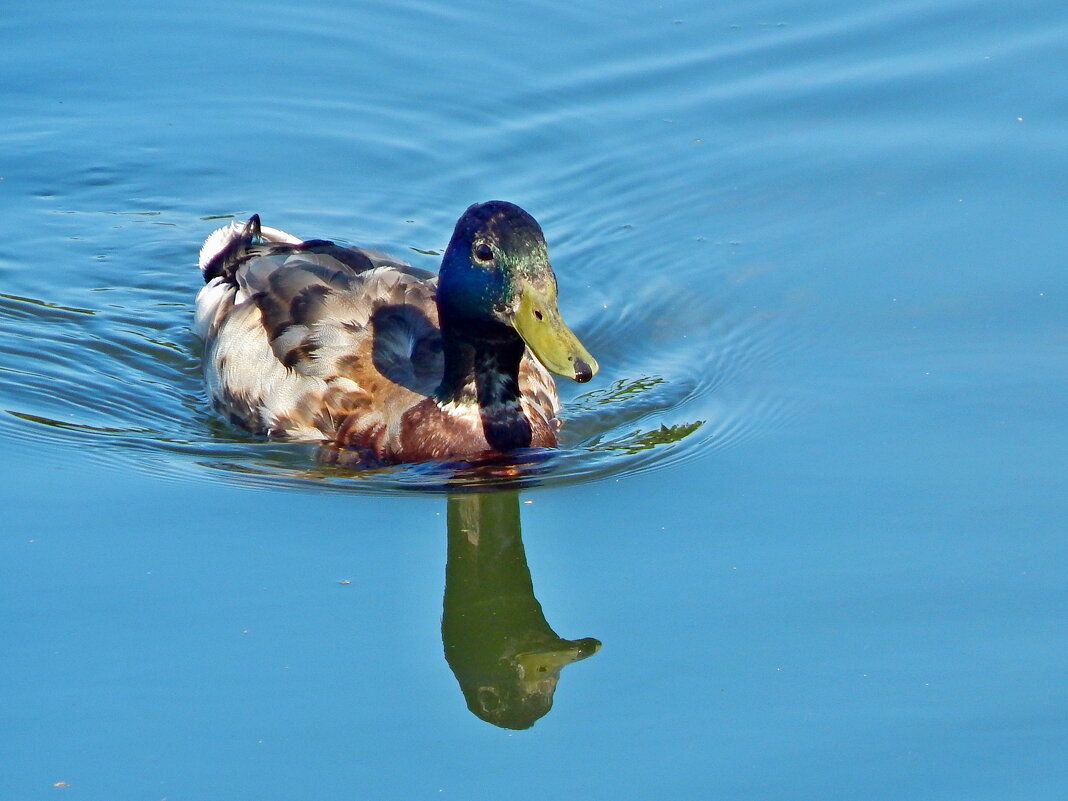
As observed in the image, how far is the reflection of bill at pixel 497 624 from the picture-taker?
620 cm

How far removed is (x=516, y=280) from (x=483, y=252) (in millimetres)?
205

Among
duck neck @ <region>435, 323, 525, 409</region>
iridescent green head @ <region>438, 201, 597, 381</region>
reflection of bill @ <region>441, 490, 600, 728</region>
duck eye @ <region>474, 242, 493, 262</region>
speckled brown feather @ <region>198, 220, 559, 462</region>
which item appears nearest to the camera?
reflection of bill @ <region>441, 490, 600, 728</region>

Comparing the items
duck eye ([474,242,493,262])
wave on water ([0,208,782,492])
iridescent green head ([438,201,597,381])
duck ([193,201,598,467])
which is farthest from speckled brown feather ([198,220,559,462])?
duck eye ([474,242,493,262])

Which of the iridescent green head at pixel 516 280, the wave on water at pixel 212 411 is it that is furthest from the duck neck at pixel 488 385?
the iridescent green head at pixel 516 280

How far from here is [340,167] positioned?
11906 mm

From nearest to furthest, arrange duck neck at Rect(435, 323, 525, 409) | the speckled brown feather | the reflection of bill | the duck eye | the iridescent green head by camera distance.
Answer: the reflection of bill → the iridescent green head → the duck eye → duck neck at Rect(435, 323, 525, 409) → the speckled brown feather

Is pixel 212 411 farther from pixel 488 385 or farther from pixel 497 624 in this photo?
pixel 497 624

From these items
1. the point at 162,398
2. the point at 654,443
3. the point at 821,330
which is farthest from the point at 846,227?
the point at 162,398

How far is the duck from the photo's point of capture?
770 cm

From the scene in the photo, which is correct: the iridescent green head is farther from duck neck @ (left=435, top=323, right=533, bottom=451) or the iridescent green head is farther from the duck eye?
duck neck @ (left=435, top=323, right=533, bottom=451)

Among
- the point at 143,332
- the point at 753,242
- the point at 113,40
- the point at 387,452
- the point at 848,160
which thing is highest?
the point at 113,40

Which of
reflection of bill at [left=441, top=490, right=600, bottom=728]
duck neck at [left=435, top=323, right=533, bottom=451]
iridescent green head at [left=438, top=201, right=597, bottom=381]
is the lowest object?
reflection of bill at [left=441, top=490, right=600, bottom=728]

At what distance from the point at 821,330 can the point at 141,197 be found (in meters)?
4.98

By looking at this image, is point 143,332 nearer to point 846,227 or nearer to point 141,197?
point 141,197
